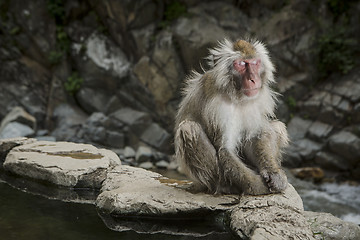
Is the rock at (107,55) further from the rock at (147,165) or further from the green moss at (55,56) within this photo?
the rock at (147,165)

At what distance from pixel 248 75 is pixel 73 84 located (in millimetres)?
8663

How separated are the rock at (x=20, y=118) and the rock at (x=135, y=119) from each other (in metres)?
2.19

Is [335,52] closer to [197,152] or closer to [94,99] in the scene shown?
[94,99]

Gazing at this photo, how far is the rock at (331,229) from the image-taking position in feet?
9.22

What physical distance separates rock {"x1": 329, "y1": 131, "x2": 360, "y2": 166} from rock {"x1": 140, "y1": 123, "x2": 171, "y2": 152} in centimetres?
428

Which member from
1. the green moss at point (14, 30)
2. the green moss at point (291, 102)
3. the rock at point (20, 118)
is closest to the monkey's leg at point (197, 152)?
the green moss at point (291, 102)

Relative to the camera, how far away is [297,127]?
10352 millimetres

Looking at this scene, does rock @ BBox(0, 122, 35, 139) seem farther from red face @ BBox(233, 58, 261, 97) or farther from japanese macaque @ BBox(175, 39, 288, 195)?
red face @ BBox(233, 58, 261, 97)

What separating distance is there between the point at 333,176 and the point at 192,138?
7.28m

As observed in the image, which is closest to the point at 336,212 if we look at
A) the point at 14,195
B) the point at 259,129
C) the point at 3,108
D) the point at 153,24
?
the point at 259,129

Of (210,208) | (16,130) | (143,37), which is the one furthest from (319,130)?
(16,130)

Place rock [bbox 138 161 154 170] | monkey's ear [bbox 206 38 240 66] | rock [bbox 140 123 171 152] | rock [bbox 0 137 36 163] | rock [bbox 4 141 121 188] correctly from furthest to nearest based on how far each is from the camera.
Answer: rock [bbox 140 123 171 152], rock [bbox 138 161 154 170], rock [bbox 0 137 36 163], rock [bbox 4 141 121 188], monkey's ear [bbox 206 38 240 66]

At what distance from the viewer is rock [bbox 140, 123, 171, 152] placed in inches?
406


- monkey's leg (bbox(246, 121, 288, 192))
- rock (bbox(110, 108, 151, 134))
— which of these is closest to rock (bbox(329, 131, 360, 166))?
rock (bbox(110, 108, 151, 134))
